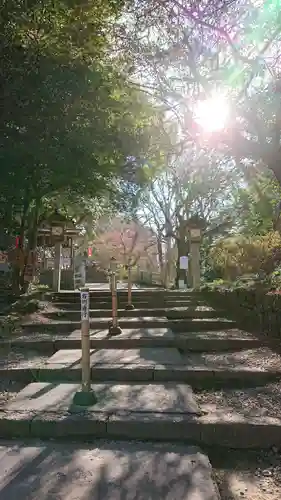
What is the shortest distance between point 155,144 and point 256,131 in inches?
202

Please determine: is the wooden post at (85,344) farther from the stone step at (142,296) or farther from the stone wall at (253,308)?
the stone step at (142,296)

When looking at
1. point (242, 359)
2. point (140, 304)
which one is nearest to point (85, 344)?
point (242, 359)

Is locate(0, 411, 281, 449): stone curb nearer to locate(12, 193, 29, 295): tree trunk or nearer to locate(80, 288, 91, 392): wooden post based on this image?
locate(80, 288, 91, 392): wooden post

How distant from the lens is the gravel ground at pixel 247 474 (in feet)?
8.64

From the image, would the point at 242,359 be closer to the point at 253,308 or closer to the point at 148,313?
the point at 253,308

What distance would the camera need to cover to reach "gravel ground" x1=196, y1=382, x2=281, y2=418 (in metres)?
3.69

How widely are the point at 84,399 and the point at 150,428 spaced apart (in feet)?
2.38

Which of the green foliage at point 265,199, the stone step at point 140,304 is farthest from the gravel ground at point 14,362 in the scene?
the green foliage at point 265,199

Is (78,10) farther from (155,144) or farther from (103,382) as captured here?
(103,382)

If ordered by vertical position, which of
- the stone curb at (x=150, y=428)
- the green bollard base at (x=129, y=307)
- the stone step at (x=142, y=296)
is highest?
the stone step at (x=142, y=296)

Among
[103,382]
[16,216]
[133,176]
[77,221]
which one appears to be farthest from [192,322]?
[77,221]

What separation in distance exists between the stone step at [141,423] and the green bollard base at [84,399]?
0.05 m

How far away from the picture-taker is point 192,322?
7.70 meters

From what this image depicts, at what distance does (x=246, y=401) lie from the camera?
401 centimetres
